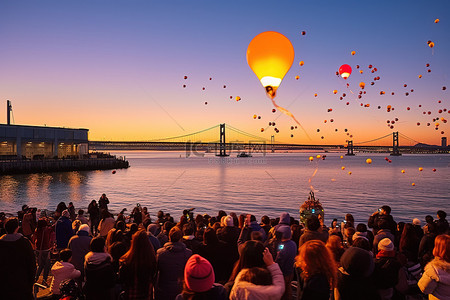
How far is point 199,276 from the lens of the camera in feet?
10.2

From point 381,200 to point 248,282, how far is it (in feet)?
119

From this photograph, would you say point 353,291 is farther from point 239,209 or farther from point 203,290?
point 239,209

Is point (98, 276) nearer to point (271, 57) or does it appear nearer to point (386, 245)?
point (386, 245)

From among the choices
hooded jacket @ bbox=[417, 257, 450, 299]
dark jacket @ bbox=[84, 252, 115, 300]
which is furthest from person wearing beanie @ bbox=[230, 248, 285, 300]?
hooded jacket @ bbox=[417, 257, 450, 299]

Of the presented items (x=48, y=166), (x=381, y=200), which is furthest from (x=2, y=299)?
(x=48, y=166)

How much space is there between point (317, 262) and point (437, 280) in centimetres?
160

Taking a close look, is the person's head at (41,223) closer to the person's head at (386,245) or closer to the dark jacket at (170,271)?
the dark jacket at (170,271)

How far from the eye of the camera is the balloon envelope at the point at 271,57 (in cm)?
594

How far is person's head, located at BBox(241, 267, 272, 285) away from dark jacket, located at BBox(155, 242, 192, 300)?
5.76 ft

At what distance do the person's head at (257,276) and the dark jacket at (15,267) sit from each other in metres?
3.24

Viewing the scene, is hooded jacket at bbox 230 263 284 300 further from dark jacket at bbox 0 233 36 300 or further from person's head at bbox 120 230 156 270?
dark jacket at bbox 0 233 36 300

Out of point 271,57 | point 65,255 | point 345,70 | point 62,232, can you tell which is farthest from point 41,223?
point 345,70

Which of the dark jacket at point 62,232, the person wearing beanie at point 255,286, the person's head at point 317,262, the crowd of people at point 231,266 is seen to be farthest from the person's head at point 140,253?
the dark jacket at point 62,232

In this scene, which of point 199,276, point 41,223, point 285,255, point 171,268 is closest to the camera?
point 199,276
